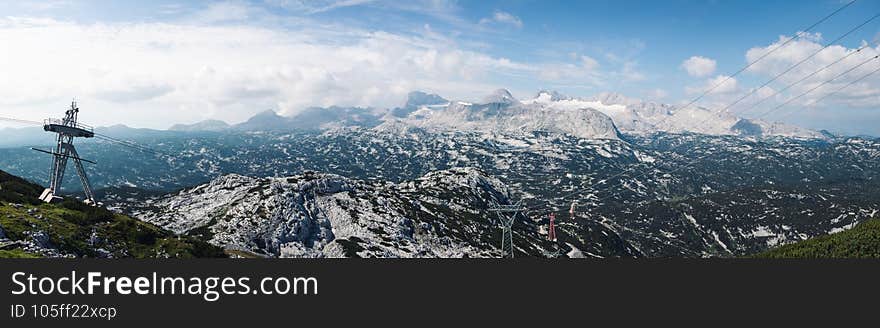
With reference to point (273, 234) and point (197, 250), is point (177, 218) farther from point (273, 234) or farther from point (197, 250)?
point (197, 250)

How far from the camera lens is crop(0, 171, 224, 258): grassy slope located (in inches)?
2731

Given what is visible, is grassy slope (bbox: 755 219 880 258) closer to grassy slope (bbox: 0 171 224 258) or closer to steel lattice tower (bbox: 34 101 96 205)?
grassy slope (bbox: 0 171 224 258)

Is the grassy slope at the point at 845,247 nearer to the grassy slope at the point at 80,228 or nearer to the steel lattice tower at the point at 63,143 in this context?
the grassy slope at the point at 80,228

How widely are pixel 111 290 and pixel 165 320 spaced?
504cm

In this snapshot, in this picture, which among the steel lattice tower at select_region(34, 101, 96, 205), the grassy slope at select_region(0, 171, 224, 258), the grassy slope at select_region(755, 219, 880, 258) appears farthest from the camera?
the grassy slope at select_region(755, 219, 880, 258)

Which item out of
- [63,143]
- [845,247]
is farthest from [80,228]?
[845,247]

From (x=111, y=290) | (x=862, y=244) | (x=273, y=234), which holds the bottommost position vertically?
(x=273, y=234)

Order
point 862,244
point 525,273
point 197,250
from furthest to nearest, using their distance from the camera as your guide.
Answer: point 862,244 < point 197,250 < point 525,273

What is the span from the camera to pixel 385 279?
48.7 metres

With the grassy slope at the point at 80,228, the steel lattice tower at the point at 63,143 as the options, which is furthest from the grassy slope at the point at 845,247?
the steel lattice tower at the point at 63,143

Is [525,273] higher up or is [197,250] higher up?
[525,273]

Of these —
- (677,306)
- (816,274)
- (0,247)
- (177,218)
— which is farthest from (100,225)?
(177,218)

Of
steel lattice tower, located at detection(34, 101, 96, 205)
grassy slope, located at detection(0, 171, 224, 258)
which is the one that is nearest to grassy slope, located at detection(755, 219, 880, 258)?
grassy slope, located at detection(0, 171, 224, 258)

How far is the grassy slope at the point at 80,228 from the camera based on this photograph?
6938 cm
